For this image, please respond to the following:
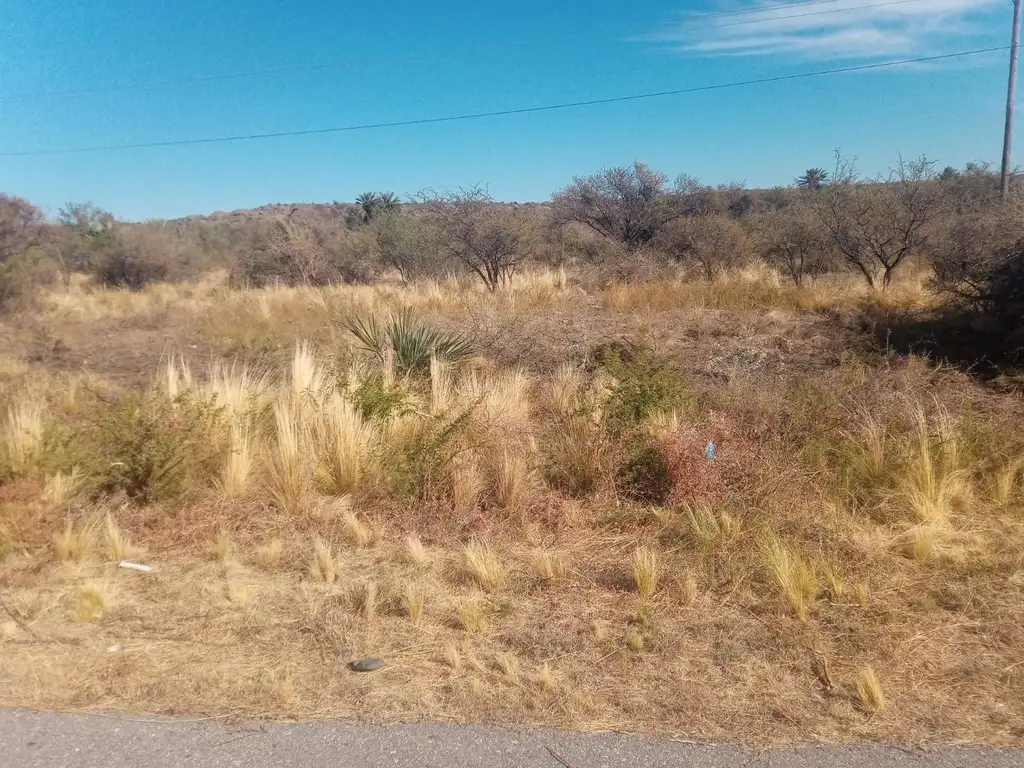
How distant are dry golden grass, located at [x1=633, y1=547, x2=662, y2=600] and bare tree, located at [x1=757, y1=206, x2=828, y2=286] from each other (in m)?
13.6

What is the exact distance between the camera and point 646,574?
4902 mm

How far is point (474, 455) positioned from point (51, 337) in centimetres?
1083

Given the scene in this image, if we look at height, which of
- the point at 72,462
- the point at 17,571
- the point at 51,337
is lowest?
the point at 17,571

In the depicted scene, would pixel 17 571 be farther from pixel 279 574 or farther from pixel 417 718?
pixel 417 718

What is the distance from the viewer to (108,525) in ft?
19.2

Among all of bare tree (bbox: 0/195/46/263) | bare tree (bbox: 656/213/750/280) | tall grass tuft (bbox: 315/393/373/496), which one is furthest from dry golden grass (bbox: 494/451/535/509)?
bare tree (bbox: 0/195/46/263)

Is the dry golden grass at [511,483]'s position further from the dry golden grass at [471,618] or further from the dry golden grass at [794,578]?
the dry golden grass at [794,578]

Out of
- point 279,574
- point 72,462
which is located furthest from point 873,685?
point 72,462

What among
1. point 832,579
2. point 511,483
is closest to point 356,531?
point 511,483

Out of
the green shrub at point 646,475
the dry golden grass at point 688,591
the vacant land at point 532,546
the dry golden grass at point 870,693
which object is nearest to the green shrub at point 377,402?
the vacant land at point 532,546

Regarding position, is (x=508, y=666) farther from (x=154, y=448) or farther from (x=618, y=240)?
(x=618, y=240)

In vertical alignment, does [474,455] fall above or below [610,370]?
below

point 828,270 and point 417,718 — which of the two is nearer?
point 417,718

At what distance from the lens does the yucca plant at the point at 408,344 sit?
33.0 feet
